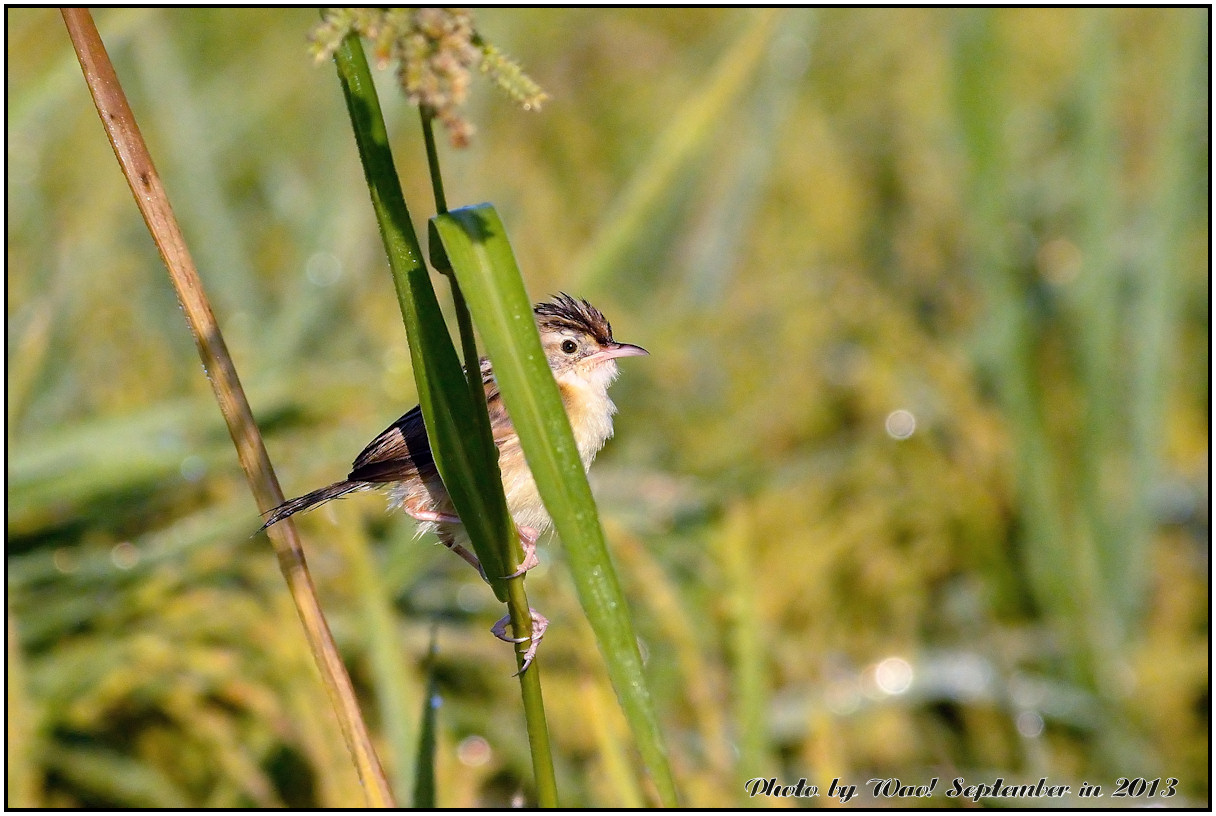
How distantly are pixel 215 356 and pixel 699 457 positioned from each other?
352 cm

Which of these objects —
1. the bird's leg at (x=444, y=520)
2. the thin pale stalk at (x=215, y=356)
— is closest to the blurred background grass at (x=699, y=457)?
the bird's leg at (x=444, y=520)

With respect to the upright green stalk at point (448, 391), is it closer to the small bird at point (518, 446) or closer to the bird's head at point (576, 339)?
the small bird at point (518, 446)

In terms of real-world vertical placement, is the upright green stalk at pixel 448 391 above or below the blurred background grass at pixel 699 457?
below

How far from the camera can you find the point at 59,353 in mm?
4188

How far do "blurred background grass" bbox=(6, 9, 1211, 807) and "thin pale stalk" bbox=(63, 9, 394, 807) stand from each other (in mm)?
907

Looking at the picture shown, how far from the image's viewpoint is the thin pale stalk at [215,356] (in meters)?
1.39

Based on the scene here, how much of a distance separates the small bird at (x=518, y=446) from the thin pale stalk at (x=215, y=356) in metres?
0.75

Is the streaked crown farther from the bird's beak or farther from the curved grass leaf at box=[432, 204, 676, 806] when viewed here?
the curved grass leaf at box=[432, 204, 676, 806]

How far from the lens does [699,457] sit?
16.1ft

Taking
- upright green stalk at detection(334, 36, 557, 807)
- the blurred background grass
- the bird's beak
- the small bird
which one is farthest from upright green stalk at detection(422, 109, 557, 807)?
the bird's beak

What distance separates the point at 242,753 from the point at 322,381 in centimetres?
113

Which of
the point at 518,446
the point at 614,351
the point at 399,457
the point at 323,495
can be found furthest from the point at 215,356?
the point at 614,351

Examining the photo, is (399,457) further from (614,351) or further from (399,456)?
(614,351)

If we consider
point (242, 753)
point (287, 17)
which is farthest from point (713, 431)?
point (287, 17)
